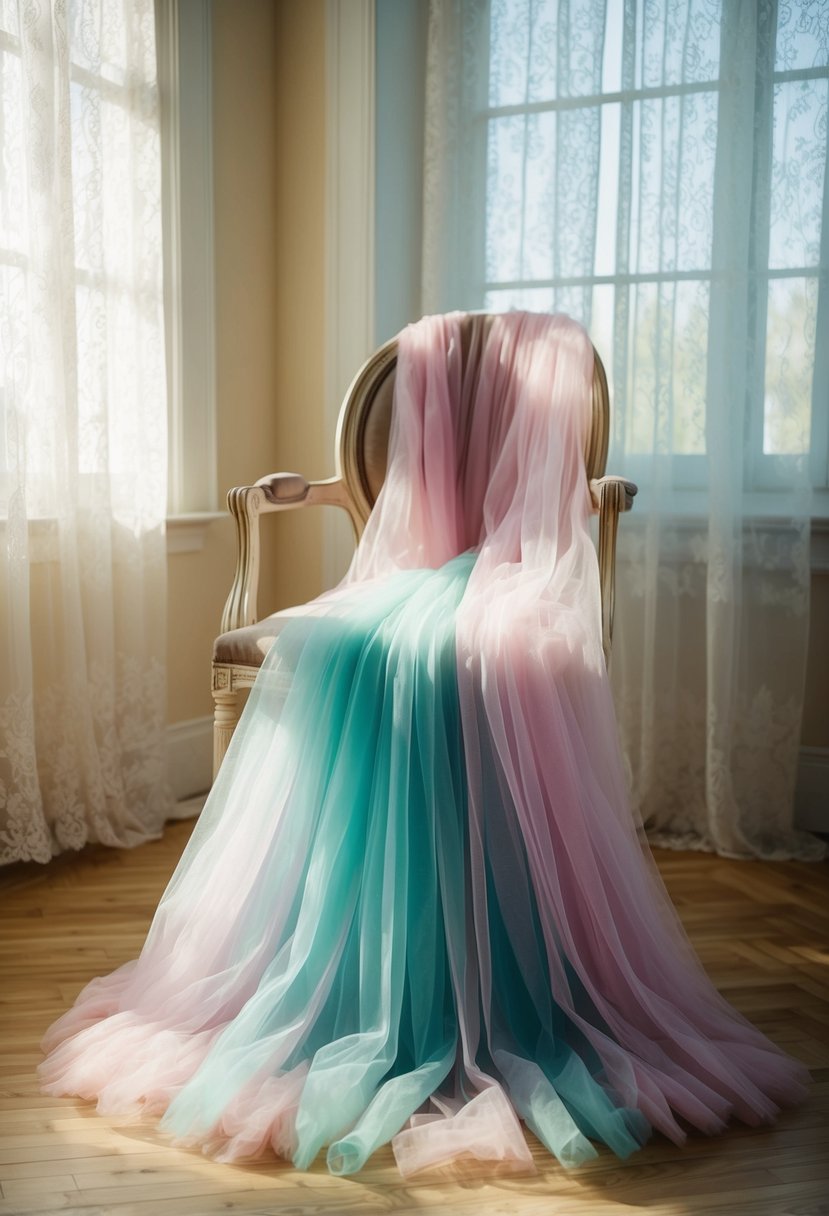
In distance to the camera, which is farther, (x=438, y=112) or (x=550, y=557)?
(x=438, y=112)

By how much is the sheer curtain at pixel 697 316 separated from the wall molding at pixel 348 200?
350 millimetres

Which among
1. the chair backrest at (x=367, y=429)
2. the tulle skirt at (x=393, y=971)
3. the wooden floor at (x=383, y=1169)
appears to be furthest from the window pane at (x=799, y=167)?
the wooden floor at (x=383, y=1169)

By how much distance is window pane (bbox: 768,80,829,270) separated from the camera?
2762mm

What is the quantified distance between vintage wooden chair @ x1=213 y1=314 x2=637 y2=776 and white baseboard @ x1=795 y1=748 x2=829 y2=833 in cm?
107

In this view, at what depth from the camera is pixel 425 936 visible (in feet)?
5.71

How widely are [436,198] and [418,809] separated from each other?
2005 mm

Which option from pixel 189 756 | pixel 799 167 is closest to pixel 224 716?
pixel 189 756

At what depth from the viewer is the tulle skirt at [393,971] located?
158 cm

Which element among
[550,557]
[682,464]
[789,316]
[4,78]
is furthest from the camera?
[682,464]

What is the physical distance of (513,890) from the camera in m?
1.79

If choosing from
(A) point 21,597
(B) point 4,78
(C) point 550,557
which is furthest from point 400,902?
(B) point 4,78

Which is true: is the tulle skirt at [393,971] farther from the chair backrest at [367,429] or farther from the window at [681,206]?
the window at [681,206]

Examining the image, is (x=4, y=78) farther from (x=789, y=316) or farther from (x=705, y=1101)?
(x=705, y=1101)

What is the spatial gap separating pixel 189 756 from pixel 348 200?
1.59 meters
